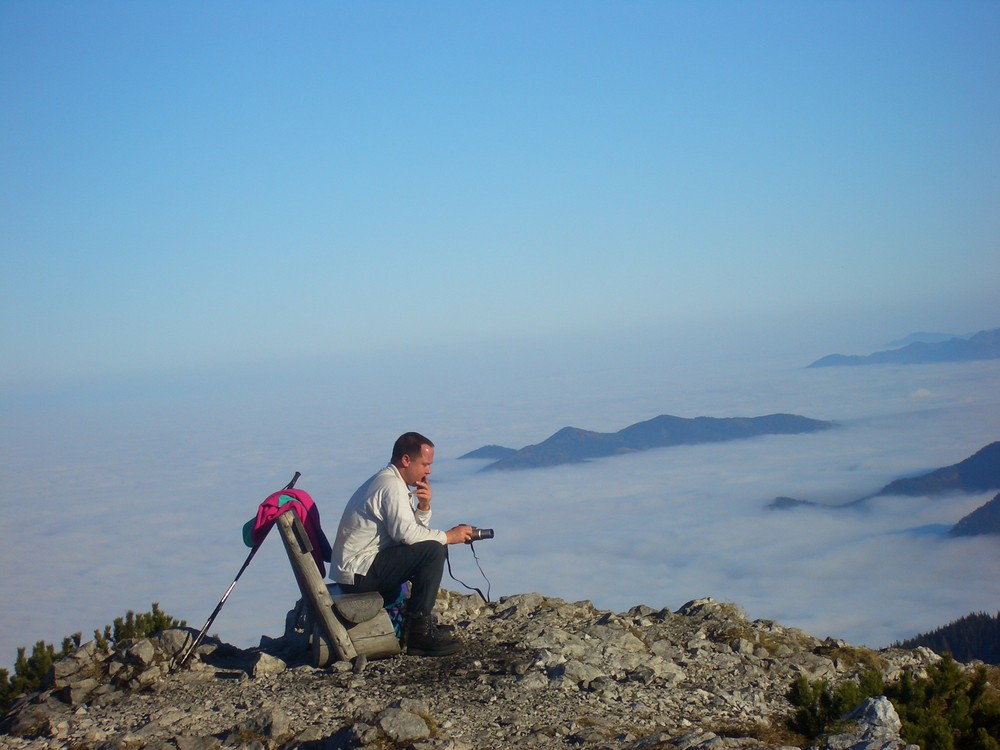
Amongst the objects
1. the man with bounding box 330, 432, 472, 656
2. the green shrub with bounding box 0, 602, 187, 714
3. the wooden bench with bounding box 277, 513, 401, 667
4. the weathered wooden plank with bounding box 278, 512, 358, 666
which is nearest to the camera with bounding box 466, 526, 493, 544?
the man with bounding box 330, 432, 472, 656

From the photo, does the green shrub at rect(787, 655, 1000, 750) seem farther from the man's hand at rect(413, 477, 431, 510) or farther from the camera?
the man's hand at rect(413, 477, 431, 510)

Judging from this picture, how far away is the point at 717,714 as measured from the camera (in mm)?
7102

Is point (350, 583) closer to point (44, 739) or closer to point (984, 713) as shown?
point (44, 739)

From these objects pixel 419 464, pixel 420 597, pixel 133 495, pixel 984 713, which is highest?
pixel 419 464

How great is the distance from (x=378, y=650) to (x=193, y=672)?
5.85ft

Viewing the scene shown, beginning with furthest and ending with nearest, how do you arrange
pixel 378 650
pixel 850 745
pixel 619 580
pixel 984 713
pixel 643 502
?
pixel 643 502, pixel 619 580, pixel 378 650, pixel 984 713, pixel 850 745

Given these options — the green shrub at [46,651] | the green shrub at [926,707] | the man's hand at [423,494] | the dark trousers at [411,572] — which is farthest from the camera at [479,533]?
the green shrub at [46,651]

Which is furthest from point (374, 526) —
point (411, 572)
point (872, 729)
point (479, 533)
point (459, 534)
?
point (872, 729)

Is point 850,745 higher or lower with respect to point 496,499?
higher

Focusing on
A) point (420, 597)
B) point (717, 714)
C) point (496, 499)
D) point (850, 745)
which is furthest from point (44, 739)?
point (496, 499)

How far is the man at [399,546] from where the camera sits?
26.8 feet

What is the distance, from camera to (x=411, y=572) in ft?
27.2

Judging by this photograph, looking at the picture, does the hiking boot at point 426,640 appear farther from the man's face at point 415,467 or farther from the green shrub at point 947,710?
the green shrub at point 947,710

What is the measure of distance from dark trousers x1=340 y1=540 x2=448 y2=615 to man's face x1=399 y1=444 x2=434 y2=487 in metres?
0.61
